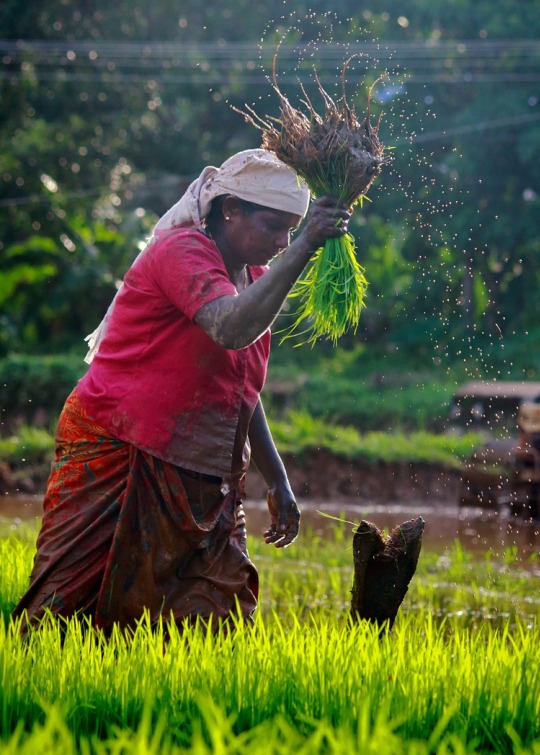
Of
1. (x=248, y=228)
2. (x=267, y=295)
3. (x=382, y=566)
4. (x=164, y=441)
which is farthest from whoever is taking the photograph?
(x=382, y=566)

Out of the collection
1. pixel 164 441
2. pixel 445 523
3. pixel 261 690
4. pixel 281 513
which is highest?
pixel 445 523

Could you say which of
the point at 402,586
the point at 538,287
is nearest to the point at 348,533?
the point at 402,586

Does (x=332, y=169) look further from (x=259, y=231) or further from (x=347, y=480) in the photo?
(x=347, y=480)

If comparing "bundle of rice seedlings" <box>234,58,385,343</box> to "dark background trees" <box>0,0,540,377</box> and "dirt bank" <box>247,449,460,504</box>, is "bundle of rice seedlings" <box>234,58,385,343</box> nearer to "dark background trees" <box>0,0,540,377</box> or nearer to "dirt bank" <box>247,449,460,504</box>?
"dirt bank" <box>247,449,460,504</box>

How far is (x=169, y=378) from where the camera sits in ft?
12.2

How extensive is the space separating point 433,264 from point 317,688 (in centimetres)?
2173

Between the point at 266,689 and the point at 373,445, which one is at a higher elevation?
the point at 373,445

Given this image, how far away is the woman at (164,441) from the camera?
370 centimetres

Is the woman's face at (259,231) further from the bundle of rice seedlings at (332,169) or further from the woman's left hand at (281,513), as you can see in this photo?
the woman's left hand at (281,513)

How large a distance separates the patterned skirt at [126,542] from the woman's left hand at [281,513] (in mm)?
367

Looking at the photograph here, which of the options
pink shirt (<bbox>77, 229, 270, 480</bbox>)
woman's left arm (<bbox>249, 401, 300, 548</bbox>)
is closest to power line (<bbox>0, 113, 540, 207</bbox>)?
woman's left arm (<bbox>249, 401, 300, 548</bbox>)

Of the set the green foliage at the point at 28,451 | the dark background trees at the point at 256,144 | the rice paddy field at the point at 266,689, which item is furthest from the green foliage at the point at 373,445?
the rice paddy field at the point at 266,689

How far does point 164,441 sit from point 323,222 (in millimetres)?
811

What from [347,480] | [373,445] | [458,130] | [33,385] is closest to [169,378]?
[347,480]
